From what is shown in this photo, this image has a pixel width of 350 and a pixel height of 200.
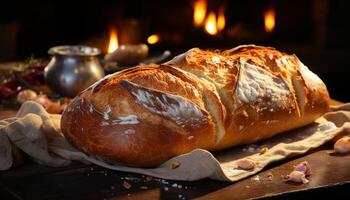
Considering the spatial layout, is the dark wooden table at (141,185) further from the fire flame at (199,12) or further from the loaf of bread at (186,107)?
the fire flame at (199,12)

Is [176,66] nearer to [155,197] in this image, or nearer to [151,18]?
[155,197]

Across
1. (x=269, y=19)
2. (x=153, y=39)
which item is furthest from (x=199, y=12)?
(x=269, y=19)

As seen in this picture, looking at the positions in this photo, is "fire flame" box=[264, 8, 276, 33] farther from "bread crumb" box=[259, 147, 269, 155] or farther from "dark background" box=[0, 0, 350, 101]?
"bread crumb" box=[259, 147, 269, 155]

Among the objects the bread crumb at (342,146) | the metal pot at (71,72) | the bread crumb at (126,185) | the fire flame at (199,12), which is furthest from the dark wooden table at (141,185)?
the fire flame at (199,12)

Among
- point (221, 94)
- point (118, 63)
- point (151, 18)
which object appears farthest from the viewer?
point (151, 18)

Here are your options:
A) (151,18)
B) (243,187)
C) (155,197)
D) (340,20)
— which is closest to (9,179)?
(155,197)

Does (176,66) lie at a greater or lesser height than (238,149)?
greater

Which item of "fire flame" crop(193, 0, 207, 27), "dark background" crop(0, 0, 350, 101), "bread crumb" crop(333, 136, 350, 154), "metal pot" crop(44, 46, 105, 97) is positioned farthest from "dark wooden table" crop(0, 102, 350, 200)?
"fire flame" crop(193, 0, 207, 27)

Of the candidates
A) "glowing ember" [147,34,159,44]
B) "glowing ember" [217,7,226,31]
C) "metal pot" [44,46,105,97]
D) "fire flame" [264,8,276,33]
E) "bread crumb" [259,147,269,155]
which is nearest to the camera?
"bread crumb" [259,147,269,155]
